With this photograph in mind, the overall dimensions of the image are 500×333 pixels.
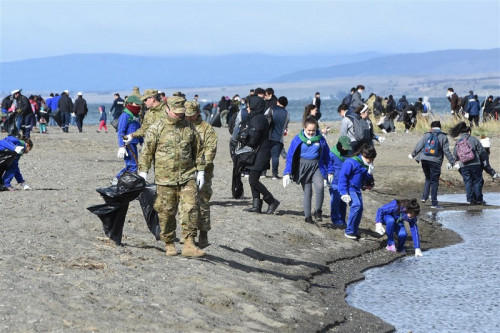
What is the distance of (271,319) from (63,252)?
305cm

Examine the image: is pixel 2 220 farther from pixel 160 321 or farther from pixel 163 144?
pixel 160 321

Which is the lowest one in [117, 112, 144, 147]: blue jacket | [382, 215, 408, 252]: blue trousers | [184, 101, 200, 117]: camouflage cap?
[382, 215, 408, 252]: blue trousers

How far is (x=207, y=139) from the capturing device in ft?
35.1

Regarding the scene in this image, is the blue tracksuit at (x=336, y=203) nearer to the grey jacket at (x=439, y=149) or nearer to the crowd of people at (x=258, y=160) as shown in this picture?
the crowd of people at (x=258, y=160)

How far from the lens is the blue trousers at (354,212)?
1272cm

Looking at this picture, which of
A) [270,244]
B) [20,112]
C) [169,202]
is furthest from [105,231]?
[20,112]

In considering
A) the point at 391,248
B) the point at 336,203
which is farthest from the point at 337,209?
the point at 391,248

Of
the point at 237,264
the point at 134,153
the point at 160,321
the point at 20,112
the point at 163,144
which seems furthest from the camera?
the point at 20,112

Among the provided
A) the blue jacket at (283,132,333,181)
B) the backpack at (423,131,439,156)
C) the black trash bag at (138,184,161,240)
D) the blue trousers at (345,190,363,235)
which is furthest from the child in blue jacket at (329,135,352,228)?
the black trash bag at (138,184,161,240)

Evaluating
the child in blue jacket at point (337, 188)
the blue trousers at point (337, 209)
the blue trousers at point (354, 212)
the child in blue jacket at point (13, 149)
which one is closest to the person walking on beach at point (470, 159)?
the child in blue jacket at point (337, 188)

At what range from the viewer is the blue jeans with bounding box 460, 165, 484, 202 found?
17406 mm

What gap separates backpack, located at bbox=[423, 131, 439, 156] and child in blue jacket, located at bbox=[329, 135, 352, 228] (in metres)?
2.94

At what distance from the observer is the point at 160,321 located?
7672mm

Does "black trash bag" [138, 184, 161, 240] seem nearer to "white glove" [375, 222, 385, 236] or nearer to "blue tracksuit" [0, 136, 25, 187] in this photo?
"white glove" [375, 222, 385, 236]
